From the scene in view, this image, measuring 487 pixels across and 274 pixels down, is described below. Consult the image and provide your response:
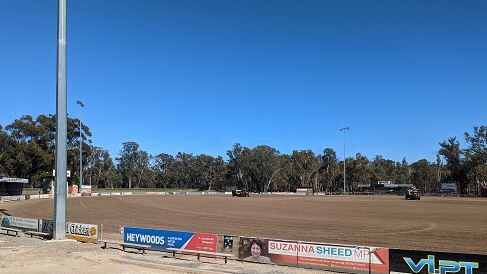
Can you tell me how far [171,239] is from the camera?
59.1ft

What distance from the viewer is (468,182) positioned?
14788 cm

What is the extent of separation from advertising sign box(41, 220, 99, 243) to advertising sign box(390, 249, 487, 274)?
1308cm

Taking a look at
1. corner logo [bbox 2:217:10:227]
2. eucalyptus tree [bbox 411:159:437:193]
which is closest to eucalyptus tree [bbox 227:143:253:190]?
eucalyptus tree [bbox 411:159:437:193]

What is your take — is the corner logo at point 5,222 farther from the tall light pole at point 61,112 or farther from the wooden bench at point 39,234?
the tall light pole at point 61,112

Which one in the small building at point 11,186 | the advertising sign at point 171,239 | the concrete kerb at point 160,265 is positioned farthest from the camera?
the small building at point 11,186

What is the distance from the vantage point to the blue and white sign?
1772 centimetres

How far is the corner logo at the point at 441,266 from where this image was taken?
39.2 ft

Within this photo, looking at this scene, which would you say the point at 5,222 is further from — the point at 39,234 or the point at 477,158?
the point at 477,158

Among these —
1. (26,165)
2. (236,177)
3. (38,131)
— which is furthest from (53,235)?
(236,177)

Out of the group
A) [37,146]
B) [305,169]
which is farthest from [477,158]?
[37,146]

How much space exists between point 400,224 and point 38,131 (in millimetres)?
90482

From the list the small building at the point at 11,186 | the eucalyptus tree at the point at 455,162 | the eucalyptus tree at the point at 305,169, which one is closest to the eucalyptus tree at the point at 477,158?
the eucalyptus tree at the point at 455,162

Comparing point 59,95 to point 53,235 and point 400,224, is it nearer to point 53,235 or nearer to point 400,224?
point 53,235

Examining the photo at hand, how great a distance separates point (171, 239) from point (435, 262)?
9.15m
